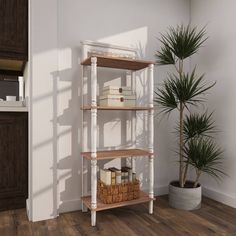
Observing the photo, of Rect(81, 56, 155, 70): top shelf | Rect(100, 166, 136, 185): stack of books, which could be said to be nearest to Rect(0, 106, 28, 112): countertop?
Rect(81, 56, 155, 70): top shelf

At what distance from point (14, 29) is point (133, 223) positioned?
213 cm

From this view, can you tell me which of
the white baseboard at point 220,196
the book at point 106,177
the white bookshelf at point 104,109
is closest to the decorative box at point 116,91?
the white bookshelf at point 104,109

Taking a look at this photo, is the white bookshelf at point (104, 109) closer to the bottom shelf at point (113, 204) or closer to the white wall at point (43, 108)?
the bottom shelf at point (113, 204)

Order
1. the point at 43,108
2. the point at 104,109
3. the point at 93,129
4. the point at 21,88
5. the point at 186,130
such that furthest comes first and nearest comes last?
1. the point at 21,88
2. the point at 186,130
3. the point at 104,109
4. the point at 43,108
5. the point at 93,129

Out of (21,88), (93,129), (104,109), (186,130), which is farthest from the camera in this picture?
(21,88)

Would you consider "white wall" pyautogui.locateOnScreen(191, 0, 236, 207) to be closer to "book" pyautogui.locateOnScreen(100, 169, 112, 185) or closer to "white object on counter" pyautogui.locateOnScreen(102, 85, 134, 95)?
"white object on counter" pyautogui.locateOnScreen(102, 85, 134, 95)

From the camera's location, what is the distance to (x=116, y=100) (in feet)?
7.44

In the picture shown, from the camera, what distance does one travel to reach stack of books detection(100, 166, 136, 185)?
7.37 feet

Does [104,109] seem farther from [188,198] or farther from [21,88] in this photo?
[188,198]

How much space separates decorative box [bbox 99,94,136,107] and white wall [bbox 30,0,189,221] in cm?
30

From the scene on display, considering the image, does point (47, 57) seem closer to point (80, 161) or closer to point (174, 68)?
point (80, 161)

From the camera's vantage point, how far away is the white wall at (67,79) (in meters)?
2.17

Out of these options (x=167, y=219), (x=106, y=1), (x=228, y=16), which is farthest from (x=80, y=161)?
(x=228, y=16)

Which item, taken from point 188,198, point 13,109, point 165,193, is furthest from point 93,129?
point 165,193
